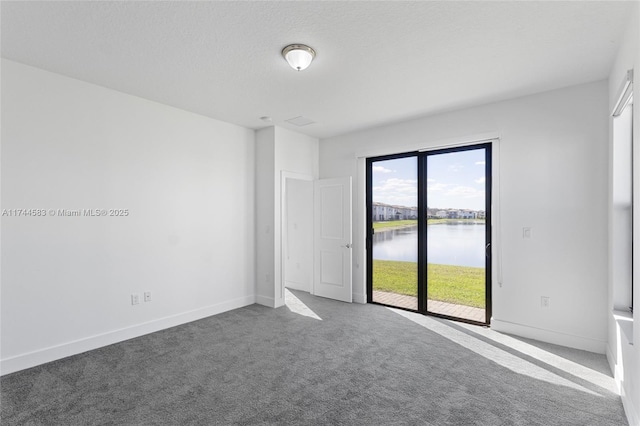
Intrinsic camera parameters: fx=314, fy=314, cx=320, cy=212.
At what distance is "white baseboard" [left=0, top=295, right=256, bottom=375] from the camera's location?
2809mm

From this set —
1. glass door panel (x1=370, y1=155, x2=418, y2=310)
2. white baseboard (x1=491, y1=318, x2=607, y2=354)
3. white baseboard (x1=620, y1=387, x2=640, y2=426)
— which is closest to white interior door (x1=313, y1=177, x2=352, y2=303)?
glass door panel (x1=370, y1=155, x2=418, y2=310)

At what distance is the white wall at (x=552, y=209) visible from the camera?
3.19 meters

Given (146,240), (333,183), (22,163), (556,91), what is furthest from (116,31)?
(556,91)

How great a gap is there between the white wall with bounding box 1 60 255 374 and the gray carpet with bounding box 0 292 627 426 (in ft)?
1.29

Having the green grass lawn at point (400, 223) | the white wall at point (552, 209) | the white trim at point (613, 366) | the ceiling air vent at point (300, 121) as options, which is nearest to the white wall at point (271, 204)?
the ceiling air vent at point (300, 121)

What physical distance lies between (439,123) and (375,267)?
7.74 ft

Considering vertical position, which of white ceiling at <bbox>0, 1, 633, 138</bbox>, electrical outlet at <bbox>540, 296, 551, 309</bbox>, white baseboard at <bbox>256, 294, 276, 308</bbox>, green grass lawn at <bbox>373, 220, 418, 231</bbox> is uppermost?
white ceiling at <bbox>0, 1, 633, 138</bbox>

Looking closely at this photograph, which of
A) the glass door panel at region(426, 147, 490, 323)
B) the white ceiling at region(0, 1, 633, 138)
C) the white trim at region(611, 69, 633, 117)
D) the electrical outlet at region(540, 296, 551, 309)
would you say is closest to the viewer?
the white ceiling at region(0, 1, 633, 138)

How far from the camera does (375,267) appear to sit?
5.07 metres

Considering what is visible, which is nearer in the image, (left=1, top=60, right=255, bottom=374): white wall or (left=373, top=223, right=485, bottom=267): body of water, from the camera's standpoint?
(left=1, top=60, right=255, bottom=374): white wall

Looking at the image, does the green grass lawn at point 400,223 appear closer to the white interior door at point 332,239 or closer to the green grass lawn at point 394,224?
the green grass lawn at point 394,224

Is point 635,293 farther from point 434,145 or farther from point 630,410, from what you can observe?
point 434,145

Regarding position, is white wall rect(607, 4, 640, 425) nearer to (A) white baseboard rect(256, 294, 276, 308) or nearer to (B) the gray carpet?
(B) the gray carpet

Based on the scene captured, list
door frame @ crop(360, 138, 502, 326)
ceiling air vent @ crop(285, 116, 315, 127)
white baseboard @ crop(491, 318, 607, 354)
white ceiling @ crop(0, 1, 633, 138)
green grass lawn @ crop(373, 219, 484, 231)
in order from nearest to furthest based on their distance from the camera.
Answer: white ceiling @ crop(0, 1, 633, 138) < white baseboard @ crop(491, 318, 607, 354) < door frame @ crop(360, 138, 502, 326) < green grass lawn @ crop(373, 219, 484, 231) < ceiling air vent @ crop(285, 116, 315, 127)
